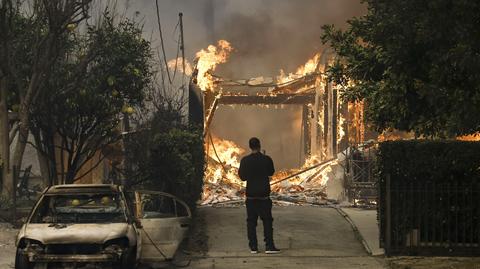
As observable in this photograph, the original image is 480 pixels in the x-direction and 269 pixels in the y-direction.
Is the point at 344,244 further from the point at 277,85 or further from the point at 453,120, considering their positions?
the point at 277,85

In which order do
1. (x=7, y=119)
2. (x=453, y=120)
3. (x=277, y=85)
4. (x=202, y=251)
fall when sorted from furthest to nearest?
(x=277, y=85), (x=7, y=119), (x=202, y=251), (x=453, y=120)

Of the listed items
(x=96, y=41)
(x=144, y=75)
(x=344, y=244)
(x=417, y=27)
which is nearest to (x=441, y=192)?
(x=344, y=244)

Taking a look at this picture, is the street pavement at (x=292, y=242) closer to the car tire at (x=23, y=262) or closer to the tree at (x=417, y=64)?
the tree at (x=417, y=64)

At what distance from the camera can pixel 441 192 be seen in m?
11.0

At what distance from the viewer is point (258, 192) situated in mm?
11430

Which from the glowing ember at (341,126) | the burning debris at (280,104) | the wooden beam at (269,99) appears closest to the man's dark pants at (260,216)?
the burning debris at (280,104)

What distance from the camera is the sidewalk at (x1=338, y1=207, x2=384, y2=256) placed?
39.6 ft

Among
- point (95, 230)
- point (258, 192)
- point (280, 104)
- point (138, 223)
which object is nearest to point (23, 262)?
point (95, 230)

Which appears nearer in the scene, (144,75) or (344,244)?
(344,244)

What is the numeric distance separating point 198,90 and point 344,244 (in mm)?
13600

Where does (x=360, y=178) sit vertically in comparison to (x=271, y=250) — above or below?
above

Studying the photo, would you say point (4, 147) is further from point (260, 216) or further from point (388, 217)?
point (388, 217)

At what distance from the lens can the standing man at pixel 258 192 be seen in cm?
1144

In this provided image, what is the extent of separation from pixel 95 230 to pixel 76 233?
236 mm
